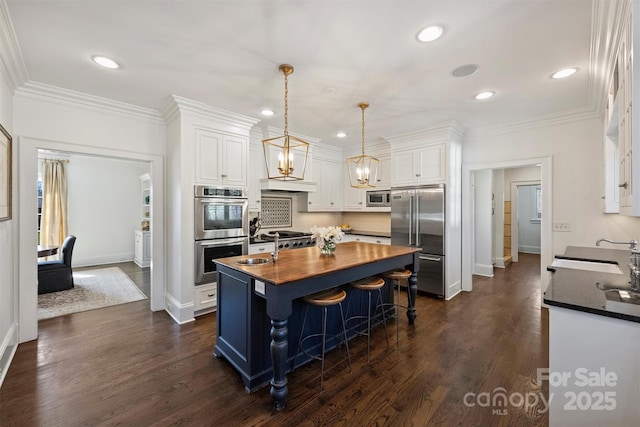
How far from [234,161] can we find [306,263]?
Result: 208 cm

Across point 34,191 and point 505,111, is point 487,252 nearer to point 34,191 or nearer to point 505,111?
point 505,111

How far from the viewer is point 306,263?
2.42 meters

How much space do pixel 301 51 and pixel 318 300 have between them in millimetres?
2024

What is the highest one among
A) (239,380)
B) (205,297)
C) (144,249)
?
(144,249)

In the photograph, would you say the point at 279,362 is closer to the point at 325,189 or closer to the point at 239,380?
the point at 239,380

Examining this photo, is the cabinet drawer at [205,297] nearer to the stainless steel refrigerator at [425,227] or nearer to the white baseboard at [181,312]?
the white baseboard at [181,312]

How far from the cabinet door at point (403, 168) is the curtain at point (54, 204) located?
7.12 meters

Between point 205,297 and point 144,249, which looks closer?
point 205,297

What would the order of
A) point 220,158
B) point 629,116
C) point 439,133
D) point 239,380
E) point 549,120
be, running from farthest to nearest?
point 439,133
point 549,120
point 220,158
point 239,380
point 629,116

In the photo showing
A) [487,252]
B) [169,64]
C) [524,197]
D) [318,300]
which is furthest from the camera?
[524,197]

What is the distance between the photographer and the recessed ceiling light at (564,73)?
2594mm

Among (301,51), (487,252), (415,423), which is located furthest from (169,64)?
(487,252)

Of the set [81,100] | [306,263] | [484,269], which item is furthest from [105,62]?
[484,269]

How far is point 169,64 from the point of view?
2.49m
